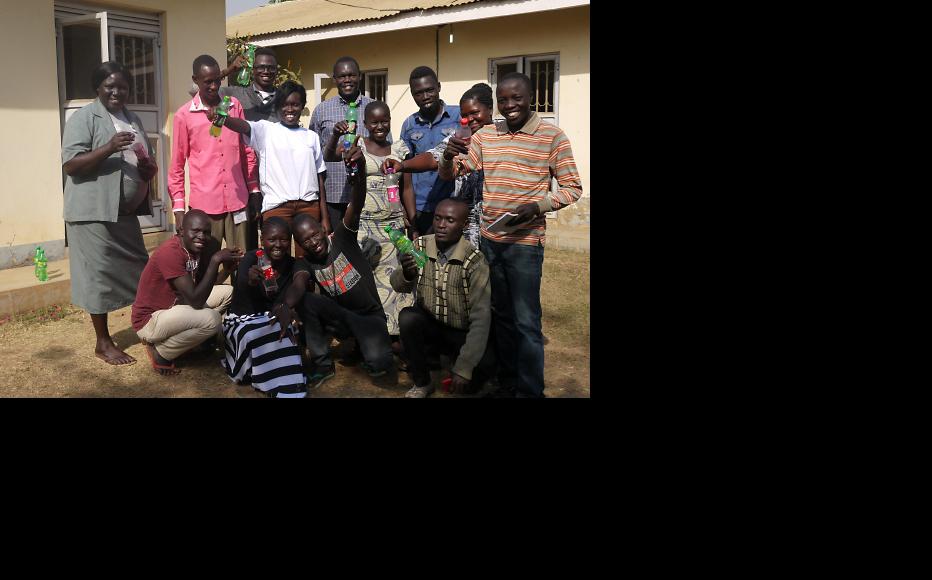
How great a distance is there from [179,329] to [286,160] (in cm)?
102

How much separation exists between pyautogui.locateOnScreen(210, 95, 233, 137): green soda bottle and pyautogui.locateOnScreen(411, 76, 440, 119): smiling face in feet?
3.15

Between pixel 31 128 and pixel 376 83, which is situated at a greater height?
pixel 376 83

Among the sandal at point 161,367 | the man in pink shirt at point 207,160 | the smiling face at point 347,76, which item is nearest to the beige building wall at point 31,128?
the man in pink shirt at point 207,160

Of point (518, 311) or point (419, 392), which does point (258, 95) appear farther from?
point (518, 311)

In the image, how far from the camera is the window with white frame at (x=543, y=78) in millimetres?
7750

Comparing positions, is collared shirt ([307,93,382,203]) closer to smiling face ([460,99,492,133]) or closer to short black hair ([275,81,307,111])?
short black hair ([275,81,307,111])

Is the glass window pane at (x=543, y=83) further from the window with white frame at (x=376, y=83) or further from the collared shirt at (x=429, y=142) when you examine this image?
the collared shirt at (x=429, y=142)

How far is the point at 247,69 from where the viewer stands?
14.8 feet

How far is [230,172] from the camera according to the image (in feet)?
14.4

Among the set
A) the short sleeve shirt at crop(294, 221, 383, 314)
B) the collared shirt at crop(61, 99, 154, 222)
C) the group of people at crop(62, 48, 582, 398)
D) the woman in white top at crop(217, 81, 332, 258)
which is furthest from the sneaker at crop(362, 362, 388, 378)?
the collared shirt at crop(61, 99, 154, 222)

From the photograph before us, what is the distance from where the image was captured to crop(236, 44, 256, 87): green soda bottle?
4462 millimetres

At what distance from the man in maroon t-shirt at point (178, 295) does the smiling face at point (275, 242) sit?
179mm

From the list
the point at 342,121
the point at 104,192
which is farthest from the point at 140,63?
the point at 342,121

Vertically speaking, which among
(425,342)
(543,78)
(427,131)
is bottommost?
(425,342)
